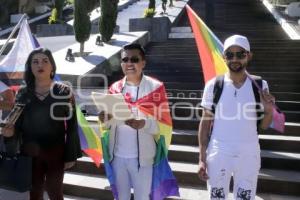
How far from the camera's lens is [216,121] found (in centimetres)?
293

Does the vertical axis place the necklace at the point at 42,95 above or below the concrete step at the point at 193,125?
above

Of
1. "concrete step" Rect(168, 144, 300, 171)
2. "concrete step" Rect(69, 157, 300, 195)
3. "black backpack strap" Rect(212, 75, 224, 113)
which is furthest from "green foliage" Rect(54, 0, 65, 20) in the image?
"black backpack strap" Rect(212, 75, 224, 113)

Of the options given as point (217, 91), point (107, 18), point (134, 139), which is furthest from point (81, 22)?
point (217, 91)

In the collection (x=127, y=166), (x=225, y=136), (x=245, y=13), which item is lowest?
(x=127, y=166)

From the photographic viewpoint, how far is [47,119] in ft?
10.2

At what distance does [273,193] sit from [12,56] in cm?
366

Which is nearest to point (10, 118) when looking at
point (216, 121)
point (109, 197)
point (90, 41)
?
point (216, 121)

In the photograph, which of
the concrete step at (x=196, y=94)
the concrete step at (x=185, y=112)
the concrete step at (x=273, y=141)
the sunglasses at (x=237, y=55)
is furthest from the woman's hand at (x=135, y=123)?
the concrete step at (x=196, y=94)

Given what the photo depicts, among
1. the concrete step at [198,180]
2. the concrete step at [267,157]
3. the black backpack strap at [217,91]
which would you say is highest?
the black backpack strap at [217,91]

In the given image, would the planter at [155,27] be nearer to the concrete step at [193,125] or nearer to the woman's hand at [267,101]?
the concrete step at [193,125]

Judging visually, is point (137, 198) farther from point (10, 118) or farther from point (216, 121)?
point (10, 118)

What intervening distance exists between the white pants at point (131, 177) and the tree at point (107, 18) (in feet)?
25.0

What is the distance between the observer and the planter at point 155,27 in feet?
39.5

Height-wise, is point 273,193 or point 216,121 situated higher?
point 216,121
